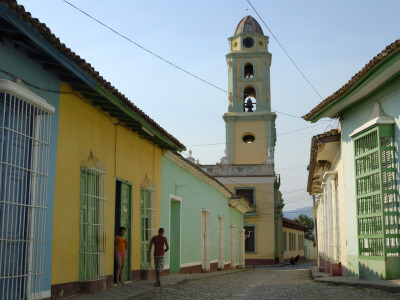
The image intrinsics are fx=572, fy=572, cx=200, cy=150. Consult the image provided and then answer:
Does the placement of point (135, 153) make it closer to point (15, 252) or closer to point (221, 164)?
point (15, 252)

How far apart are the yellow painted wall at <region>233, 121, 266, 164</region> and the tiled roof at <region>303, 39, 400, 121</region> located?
78.5 feet

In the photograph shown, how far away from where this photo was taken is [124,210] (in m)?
11.6

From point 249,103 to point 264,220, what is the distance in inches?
302

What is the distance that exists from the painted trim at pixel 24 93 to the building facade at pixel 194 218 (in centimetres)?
741

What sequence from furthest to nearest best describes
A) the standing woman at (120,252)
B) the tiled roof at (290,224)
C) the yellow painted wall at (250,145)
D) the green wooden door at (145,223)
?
the tiled roof at (290,224), the yellow painted wall at (250,145), the green wooden door at (145,223), the standing woman at (120,252)

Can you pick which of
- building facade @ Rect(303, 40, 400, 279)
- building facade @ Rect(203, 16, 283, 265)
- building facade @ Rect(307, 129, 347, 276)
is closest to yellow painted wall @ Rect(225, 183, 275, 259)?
building facade @ Rect(203, 16, 283, 265)

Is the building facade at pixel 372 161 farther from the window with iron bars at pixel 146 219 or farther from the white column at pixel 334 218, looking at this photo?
the window with iron bars at pixel 146 219

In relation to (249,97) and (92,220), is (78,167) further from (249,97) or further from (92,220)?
(249,97)

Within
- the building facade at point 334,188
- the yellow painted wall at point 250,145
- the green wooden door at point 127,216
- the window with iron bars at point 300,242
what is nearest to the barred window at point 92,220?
the green wooden door at point 127,216

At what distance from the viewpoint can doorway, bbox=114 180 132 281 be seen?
1130cm

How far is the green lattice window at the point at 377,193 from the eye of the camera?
373 inches

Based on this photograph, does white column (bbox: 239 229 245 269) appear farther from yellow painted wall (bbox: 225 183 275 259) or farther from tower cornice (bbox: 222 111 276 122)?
tower cornice (bbox: 222 111 276 122)

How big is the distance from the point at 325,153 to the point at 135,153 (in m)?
4.93

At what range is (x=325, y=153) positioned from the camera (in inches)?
561
